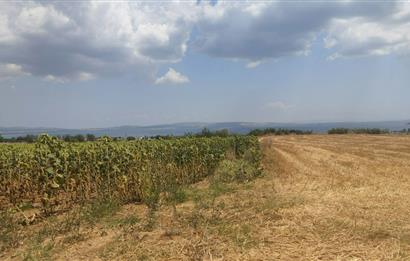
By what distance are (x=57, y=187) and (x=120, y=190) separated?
4.88 feet

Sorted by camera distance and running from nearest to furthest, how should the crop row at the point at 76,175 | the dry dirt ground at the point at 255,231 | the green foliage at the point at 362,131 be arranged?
the dry dirt ground at the point at 255,231 → the crop row at the point at 76,175 → the green foliage at the point at 362,131

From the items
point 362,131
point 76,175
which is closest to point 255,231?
point 76,175

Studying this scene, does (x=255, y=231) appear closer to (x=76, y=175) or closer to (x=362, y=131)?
(x=76, y=175)

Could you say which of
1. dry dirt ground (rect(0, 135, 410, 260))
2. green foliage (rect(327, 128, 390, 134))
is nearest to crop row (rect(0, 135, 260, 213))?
dry dirt ground (rect(0, 135, 410, 260))

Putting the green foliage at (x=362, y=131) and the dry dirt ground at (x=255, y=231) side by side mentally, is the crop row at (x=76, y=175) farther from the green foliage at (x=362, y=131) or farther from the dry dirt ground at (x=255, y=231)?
the green foliage at (x=362, y=131)

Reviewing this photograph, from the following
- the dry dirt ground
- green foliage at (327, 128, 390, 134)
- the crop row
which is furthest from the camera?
green foliage at (327, 128, 390, 134)

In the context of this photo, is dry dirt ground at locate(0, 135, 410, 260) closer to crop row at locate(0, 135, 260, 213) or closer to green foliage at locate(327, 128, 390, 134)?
crop row at locate(0, 135, 260, 213)

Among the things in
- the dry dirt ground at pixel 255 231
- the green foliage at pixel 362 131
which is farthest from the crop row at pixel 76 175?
the green foliage at pixel 362 131

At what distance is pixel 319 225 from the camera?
7.45m

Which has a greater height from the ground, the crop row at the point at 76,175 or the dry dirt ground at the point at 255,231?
the crop row at the point at 76,175

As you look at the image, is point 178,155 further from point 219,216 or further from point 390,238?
point 390,238

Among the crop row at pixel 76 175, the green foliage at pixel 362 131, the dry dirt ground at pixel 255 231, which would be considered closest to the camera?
the dry dirt ground at pixel 255 231

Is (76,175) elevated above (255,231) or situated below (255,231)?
above

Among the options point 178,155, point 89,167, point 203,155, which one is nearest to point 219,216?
Result: point 89,167
